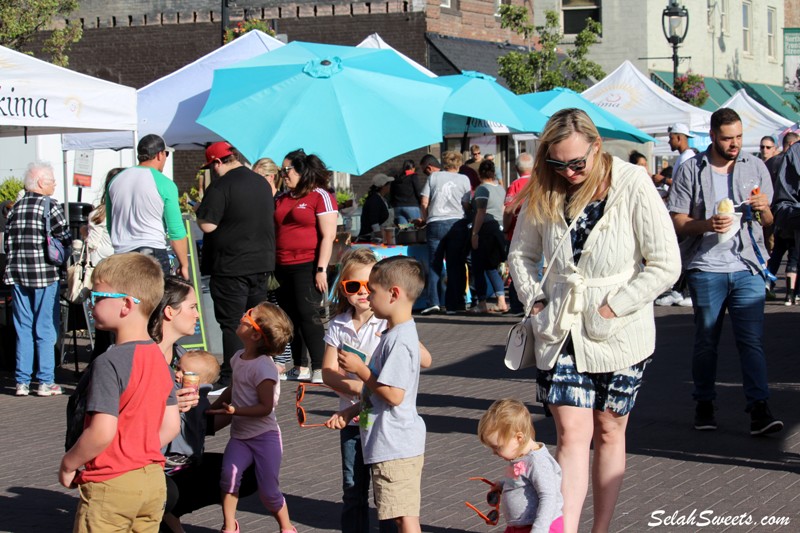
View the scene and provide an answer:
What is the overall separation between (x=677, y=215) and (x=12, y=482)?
173 inches

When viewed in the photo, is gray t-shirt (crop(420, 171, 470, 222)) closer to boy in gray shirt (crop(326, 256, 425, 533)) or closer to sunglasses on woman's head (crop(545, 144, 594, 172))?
sunglasses on woman's head (crop(545, 144, 594, 172))

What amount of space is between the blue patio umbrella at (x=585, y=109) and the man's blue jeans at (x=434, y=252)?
2.92 m

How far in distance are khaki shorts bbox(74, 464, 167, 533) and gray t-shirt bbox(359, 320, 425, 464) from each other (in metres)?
Answer: 0.96

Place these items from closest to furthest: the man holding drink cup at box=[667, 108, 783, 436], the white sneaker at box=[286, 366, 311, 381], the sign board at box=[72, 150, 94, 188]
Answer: the man holding drink cup at box=[667, 108, 783, 436]
the white sneaker at box=[286, 366, 311, 381]
the sign board at box=[72, 150, 94, 188]

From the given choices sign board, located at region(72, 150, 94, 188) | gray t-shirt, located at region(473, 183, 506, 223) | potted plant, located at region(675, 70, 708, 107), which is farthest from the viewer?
potted plant, located at region(675, 70, 708, 107)

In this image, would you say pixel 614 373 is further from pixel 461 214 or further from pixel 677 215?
pixel 461 214

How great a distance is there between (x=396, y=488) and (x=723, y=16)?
127 feet

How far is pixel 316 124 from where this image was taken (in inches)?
441

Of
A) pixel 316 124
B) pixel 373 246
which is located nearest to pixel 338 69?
pixel 316 124

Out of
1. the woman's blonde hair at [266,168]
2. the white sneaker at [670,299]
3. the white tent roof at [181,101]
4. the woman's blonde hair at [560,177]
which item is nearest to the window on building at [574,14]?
the white sneaker at [670,299]

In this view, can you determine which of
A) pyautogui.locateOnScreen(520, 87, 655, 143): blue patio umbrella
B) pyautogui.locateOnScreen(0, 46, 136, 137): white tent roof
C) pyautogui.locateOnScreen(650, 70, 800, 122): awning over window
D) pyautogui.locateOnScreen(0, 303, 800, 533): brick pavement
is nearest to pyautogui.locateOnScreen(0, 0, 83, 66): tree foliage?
pyautogui.locateOnScreen(520, 87, 655, 143): blue patio umbrella

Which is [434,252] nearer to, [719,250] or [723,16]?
[719,250]

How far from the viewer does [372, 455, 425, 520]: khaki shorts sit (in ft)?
15.0

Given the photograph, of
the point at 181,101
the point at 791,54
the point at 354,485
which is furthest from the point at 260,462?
the point at 791,54
